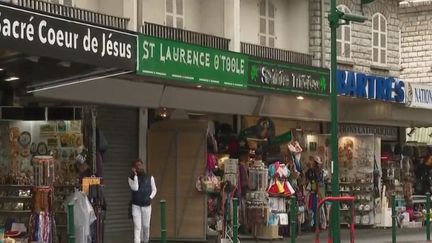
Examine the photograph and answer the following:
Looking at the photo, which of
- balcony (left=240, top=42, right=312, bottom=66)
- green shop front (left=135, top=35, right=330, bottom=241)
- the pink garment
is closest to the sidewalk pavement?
green shop front (left=135, top=35, right=330, bottom=241)

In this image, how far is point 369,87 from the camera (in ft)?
73.4

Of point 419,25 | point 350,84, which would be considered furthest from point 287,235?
point 419,25

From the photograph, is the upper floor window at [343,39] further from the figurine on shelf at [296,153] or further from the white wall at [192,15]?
the white wall at [192,15]

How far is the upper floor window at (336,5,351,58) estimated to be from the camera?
25281 millimetres

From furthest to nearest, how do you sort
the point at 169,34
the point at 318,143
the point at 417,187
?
the point at 417,187
the point at 318,143
the point at 169,34

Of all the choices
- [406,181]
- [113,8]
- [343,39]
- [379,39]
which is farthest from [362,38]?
[113,8]

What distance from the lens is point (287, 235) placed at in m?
20.5

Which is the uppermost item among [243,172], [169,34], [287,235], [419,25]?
[419,25]

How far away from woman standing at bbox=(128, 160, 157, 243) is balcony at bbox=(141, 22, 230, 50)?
12.8ft

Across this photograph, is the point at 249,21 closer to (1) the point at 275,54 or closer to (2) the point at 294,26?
(1) the point at 275,54

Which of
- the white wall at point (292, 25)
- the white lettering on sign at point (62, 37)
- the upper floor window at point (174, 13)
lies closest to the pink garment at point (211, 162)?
the upper floor window at point (174, 13)

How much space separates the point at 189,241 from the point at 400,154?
10.9 m

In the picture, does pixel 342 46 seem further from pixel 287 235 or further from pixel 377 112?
pixel 287 235

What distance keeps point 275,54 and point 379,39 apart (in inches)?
212
